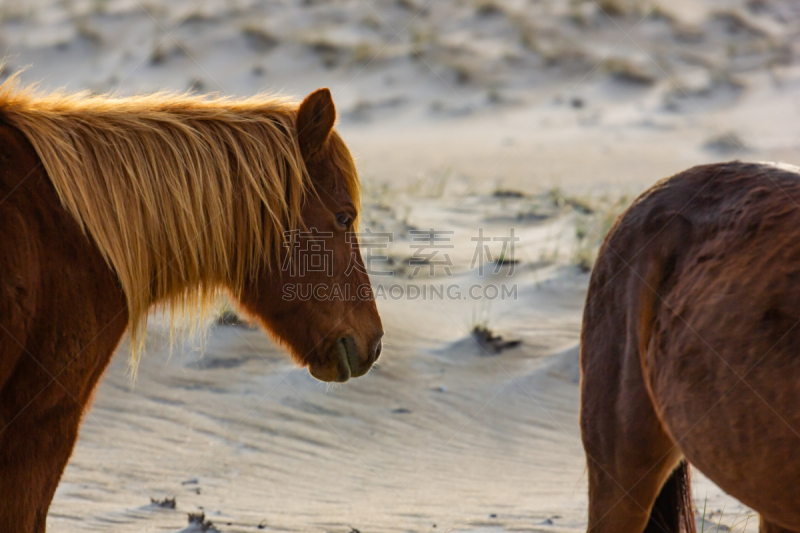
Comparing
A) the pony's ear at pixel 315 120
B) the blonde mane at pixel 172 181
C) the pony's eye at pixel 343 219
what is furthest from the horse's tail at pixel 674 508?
the pony's ear at pixel 315 120

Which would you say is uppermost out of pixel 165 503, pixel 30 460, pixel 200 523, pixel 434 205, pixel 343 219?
pixel 343 219

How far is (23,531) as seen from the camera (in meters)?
2.13

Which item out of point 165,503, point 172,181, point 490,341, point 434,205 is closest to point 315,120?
point 172,181

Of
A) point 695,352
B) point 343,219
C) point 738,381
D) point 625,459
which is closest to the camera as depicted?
point 738,381

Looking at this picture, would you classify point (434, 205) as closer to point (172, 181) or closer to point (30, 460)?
point (172, 181)

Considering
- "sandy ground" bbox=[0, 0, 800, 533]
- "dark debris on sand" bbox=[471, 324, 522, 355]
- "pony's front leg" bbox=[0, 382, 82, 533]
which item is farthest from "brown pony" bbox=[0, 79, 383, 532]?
"dark debris on sand" bbox=[471, 324, 522, 355]

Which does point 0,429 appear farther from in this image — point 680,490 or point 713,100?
point 713,100

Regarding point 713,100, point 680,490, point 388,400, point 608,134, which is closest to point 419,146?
point 608,134

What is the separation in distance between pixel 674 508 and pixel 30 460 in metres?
2.11

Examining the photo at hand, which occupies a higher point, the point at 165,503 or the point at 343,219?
the point at 343,219

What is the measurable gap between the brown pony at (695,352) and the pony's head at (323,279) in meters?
0.91

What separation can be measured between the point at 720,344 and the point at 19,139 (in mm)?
2232

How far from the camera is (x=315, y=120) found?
2770 millimetres

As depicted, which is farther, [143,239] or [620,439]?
[143,239]
